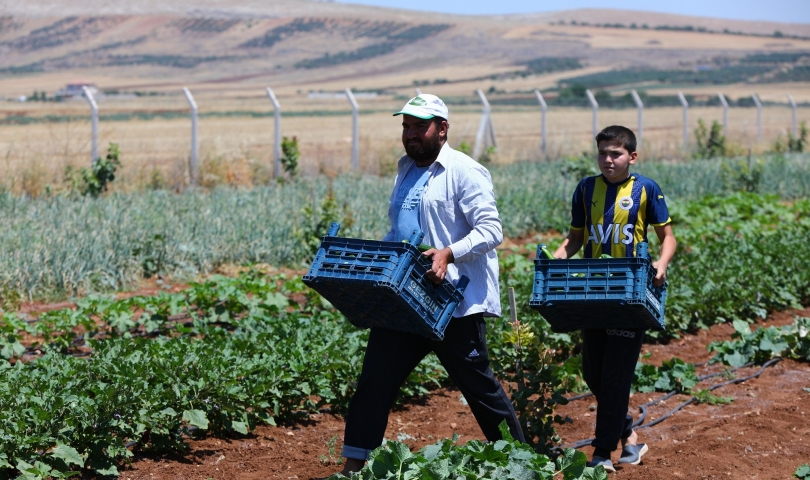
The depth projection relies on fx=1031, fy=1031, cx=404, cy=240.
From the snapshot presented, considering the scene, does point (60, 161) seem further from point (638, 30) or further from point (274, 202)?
point (638, 30)

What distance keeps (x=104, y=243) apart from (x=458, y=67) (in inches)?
3751

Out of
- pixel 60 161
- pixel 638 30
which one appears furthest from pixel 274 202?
pixel 638 30

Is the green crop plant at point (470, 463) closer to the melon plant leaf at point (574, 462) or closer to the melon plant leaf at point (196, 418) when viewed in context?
the melon plant leaf at point (574, 462)

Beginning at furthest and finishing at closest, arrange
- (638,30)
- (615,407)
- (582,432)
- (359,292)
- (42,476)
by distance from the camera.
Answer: (638,30) → (582,432) → (615,407) → (42,476) → (359,292)

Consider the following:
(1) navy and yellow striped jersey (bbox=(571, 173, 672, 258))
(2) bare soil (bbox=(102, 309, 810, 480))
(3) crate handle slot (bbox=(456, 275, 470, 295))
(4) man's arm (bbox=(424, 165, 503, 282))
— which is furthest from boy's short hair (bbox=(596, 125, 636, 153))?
(2) bare soil (bbox=(102, 309, 810, 480))

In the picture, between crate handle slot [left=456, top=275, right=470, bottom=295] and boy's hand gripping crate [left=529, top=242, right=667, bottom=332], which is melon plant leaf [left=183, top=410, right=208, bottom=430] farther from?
boy's hand gripping crate [left=529, top=242, right=667, bottom=332]

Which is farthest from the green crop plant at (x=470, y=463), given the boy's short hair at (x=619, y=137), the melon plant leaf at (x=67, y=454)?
the boy's short hair at (x=619, y=137)

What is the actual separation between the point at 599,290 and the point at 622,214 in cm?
57

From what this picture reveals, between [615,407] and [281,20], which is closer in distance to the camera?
[615,407]

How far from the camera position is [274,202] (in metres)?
11.8

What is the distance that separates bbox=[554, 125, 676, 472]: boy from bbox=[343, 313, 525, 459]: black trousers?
54 cm

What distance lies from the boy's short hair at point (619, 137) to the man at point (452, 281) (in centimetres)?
64

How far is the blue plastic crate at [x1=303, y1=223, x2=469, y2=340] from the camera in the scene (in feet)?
12.3

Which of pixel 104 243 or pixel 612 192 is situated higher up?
pixel 612 192
